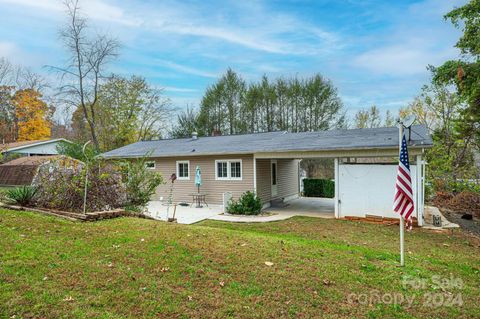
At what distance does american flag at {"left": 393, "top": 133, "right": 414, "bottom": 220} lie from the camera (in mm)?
5078

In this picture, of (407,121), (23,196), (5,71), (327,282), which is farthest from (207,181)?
(5,71)

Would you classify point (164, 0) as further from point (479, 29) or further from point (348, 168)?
point (479, 29)

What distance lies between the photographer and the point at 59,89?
23.1 meters

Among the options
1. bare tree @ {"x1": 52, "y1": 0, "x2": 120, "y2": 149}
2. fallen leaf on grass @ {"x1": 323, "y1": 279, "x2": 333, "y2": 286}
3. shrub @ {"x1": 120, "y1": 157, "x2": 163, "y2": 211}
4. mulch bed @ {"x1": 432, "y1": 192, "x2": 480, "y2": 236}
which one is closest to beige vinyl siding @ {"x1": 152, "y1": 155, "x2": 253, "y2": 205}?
shrub @ {"x1": 120, "y1": 157, "x2": 163, "y2": 211}

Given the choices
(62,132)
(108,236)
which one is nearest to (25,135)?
(62,132)

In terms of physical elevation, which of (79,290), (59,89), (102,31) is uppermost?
(102,31)

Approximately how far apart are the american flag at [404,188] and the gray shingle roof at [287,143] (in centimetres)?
520

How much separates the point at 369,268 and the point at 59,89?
25.1 meters

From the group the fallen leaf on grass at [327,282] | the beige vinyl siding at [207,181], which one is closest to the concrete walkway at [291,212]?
the beige vinyl siding at [207,181]

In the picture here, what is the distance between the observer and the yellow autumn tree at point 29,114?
30.4 metres

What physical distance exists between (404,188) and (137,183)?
749cm

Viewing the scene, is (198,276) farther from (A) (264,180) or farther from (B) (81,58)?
(B) (81,58)

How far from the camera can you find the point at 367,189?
10867 millimetres

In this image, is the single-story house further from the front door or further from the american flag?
the american flag
